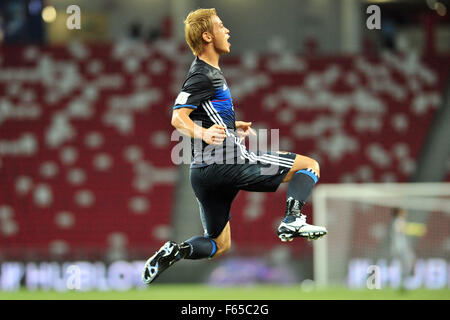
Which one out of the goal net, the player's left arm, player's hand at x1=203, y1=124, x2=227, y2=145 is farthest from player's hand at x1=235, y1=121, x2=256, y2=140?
the goal net

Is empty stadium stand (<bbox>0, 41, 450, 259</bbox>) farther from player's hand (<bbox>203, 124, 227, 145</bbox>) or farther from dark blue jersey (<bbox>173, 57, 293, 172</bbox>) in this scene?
player's hand (<bbox>203, 124, 227, 145</bbox>)

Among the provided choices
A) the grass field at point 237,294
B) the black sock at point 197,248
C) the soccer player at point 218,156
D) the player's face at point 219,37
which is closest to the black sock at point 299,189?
the soccer player at point 218,156

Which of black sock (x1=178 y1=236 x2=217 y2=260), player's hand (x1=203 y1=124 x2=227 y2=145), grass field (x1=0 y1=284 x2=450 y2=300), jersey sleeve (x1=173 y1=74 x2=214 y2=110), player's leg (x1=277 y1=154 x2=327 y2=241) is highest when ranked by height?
jersey sleeve (x1=173 y1=74 x2=214 y2=110)

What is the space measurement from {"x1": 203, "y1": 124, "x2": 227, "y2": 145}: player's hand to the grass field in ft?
20.7

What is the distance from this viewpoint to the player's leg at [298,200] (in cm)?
514

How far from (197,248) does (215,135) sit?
1.11 m

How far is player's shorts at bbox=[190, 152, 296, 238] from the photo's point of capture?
5359 mm

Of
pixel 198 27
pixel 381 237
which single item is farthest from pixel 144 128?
pixel 198 27

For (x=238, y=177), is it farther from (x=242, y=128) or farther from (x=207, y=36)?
(x=207, y=36)

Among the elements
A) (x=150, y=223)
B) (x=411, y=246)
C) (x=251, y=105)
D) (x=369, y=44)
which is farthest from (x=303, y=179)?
(x=369, y=44)

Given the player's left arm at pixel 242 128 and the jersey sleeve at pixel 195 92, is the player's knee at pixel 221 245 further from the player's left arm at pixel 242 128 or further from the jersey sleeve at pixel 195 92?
the jersey sleeve at pixel 195 92

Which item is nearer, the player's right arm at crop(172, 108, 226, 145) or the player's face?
the player's right arm at crop(172, 108, 226, 145)

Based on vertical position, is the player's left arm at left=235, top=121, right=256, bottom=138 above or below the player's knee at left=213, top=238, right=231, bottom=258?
above

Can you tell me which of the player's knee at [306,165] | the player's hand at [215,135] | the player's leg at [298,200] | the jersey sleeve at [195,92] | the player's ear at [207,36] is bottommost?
the player's leg at [298,200]
